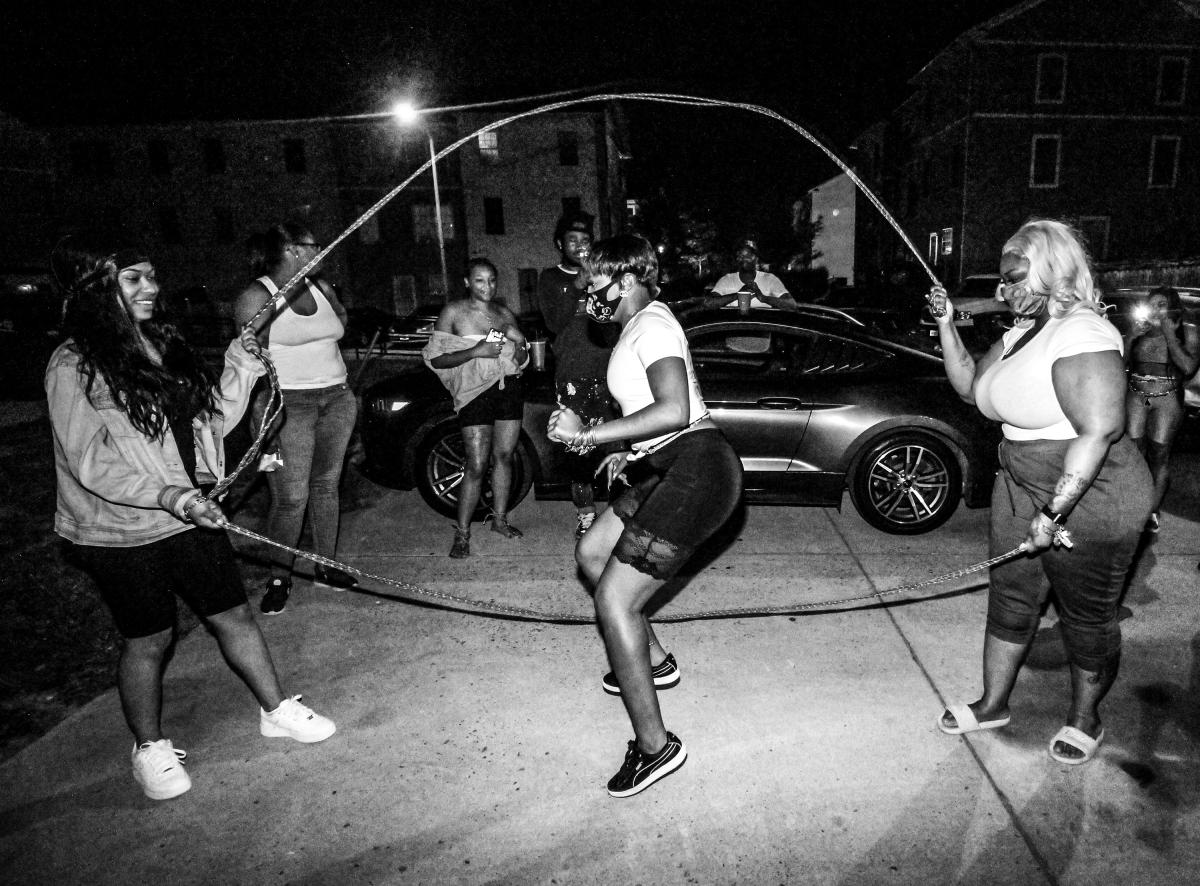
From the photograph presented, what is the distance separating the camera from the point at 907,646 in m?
3.83

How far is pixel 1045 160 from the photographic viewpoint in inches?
1157

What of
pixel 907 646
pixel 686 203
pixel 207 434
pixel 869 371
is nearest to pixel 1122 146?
pixel 686 203

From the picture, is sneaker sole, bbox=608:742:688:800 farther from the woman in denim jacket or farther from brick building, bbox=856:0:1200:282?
brick building, bbox=856:0:1200:282

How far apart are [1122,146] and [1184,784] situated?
34.2 metres

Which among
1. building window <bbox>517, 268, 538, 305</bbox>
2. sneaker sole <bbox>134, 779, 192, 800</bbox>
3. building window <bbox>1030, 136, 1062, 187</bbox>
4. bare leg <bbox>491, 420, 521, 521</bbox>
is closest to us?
sneaker sole <bbox>134, 779, 192, 800</bbox>

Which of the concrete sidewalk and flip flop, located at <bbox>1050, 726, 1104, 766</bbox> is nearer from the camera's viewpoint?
the concrete sidewalk

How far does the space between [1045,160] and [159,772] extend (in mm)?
34731

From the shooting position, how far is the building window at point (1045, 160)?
29.2 metres

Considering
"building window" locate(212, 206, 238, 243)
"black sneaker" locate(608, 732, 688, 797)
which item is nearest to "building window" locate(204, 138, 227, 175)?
"building window" locate(212, 206, 238, 243)

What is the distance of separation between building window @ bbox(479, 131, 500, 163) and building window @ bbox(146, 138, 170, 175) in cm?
1455

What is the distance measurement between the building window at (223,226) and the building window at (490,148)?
1217 centimetres

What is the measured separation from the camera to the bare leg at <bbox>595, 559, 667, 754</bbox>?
2.68 m

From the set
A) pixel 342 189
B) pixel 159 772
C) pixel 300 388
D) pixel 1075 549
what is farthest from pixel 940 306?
pixel 342 189

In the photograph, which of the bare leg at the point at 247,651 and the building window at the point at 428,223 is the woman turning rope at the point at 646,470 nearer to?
the bare leg at the point at 247,651
